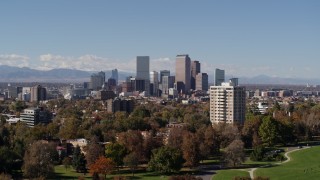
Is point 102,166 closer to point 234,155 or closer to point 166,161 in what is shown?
point 166,161

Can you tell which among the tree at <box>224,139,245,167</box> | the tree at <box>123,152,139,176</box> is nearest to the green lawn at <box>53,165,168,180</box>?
the tree at <box>123,152,139,176</box>

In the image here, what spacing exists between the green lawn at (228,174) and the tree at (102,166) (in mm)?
8801

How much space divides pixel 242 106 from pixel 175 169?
43528 mm

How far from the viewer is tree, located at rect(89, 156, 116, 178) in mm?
45406

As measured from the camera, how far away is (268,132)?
68.6 m

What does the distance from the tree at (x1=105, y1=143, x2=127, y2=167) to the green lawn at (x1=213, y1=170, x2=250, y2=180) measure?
910cm

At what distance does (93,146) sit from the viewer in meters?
51.8

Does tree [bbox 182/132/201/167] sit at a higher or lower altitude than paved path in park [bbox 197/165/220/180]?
higher

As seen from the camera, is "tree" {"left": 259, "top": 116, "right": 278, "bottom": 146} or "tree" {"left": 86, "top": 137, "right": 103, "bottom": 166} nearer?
"tree" {"left": 86, "top": 137, "right": 103, "bottom": 166}

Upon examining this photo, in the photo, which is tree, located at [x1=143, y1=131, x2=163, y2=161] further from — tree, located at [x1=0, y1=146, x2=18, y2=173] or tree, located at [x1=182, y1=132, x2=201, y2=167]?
tree, located at [x1=0, y1=146, x2=18, y2=173]

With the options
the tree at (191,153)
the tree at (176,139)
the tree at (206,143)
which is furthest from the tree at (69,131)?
the tree at (191,153)

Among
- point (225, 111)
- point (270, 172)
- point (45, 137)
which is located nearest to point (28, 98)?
point (225, 111)

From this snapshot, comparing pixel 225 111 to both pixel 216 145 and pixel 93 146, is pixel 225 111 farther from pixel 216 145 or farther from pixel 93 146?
pixel 93 146

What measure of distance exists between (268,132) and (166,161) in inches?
972
